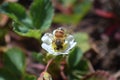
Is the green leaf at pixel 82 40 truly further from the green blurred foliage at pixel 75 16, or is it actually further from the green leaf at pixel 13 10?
the green leaf at pixel 13 10

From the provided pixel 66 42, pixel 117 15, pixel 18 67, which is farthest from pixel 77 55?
pixel 117 15

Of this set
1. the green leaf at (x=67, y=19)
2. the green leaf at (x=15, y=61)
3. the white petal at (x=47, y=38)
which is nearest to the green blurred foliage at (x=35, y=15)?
the white petal at (x=47, y=38)

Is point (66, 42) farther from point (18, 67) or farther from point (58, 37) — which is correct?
point (18, 67)

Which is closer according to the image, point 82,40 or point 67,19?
point 82,40

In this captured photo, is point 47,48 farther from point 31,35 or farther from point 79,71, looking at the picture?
point 79,71

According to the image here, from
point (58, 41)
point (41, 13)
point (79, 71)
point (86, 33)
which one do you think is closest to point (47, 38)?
point (58, 41)

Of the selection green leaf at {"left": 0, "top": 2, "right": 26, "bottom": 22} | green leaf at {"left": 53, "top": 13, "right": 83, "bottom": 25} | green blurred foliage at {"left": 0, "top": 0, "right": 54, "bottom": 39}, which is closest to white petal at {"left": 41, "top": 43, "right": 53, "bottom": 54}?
green blurred foliage at {"left": 0, "top": 0, "right": 54, "bottom": 39}
